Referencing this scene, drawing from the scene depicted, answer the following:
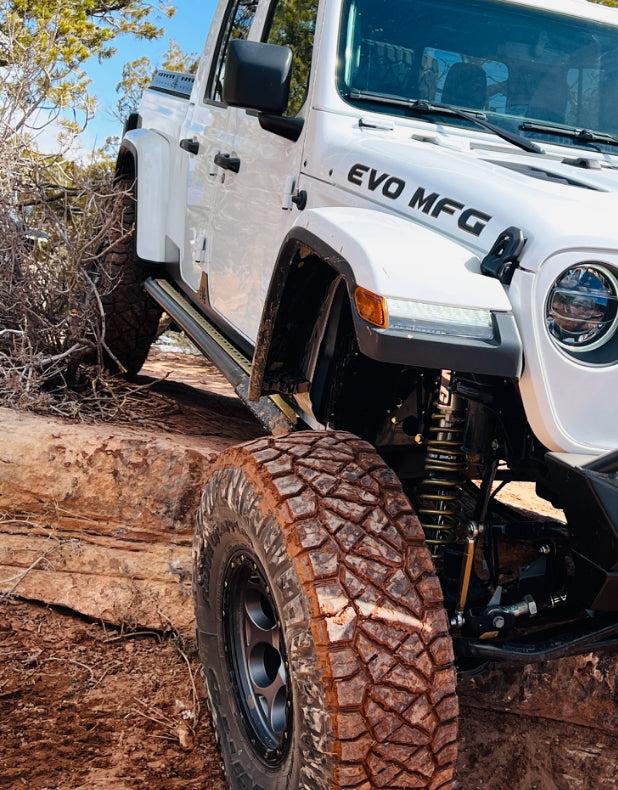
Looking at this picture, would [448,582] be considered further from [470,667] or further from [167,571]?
[167,571]

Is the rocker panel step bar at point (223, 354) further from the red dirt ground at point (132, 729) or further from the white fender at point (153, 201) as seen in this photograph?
the red dirt ground at point (132, 729)

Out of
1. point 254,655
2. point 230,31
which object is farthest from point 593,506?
point 230,31

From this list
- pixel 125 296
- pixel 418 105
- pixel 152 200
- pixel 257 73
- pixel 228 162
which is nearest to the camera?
pixel 257 73

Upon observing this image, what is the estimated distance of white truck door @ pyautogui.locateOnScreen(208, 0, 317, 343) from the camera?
2.88 metres

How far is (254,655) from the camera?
2.37 m

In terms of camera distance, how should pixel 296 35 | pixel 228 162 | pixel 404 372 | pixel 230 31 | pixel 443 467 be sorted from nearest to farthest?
pixel 443 467, pixel 404 372, pixel 296 35, pixel 228 162, pixel 230 31

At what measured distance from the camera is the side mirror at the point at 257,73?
247cm

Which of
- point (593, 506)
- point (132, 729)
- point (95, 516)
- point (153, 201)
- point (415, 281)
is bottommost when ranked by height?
point (132, 729)

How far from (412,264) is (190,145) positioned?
2440 millimetres

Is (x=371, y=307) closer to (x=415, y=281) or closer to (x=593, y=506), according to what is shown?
(x=415, y=281)

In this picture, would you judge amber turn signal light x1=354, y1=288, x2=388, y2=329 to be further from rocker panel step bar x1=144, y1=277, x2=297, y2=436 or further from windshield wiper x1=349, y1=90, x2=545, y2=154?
windshield wiper x1=349, y1=90, x2=545, y2=154

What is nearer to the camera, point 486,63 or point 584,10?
point 486,63

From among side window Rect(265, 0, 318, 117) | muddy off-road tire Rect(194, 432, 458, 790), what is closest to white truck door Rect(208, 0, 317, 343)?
side window Rect(265, 0, 318, 117)

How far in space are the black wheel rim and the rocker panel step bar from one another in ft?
1.75
